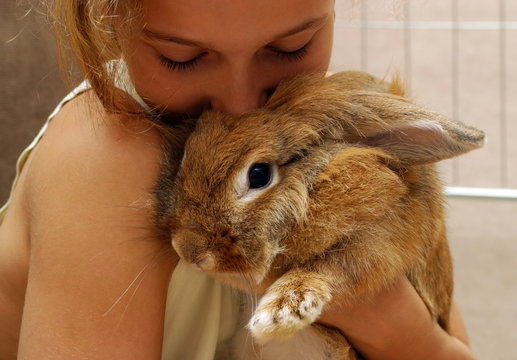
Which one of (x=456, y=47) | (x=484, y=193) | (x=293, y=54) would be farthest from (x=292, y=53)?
(x=456, y=47)

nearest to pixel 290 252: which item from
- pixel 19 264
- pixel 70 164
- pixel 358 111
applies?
pixel 358 111

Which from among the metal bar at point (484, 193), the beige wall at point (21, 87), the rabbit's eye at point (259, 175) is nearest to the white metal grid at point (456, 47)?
the metal bar at point (484, 193)

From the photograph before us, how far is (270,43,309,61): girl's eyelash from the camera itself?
1.08m

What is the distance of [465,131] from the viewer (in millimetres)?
967

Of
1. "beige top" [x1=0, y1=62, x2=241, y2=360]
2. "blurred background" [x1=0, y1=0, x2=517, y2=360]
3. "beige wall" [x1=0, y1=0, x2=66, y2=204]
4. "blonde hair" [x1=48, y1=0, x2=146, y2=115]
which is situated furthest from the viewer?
"blurred background" [x1=0, y1=0, x2=517, y2=360]

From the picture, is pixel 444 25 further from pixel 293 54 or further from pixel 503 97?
pixel 293 54

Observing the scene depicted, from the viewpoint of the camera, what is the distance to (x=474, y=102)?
3422 millimetres

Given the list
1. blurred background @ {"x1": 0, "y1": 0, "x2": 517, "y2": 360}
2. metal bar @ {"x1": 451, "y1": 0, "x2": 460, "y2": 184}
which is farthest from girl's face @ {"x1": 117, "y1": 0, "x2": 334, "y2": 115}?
metal bar @ {"x1": 451, "y1": 0, "x2": 460, "y2": 184}

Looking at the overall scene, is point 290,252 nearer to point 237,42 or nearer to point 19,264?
point 237,42

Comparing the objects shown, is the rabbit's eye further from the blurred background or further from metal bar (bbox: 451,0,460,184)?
metal bar (bbox: 451,0,460,184)

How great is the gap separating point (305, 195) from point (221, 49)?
9.6 inches

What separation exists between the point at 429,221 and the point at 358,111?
0.22m

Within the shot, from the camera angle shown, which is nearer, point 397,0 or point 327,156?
point 327,156

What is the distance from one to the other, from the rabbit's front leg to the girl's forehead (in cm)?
35
